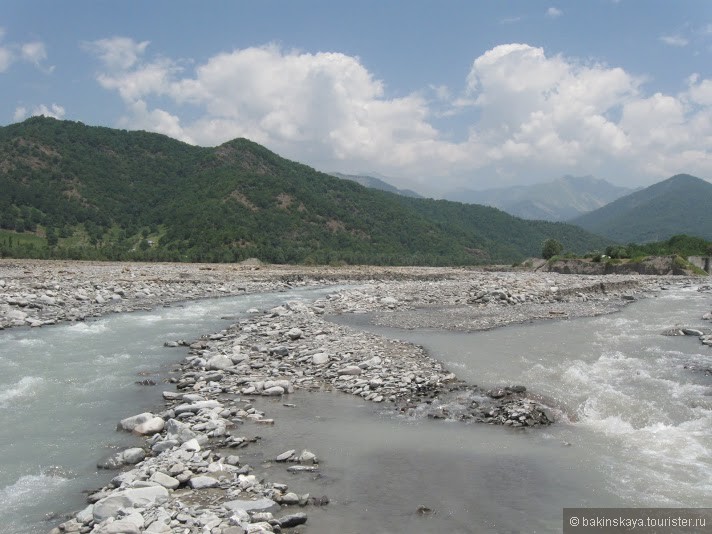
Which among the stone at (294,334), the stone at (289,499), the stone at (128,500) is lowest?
the stone at (289,499)

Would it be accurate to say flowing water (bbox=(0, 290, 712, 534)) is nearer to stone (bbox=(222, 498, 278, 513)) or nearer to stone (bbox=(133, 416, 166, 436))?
stone (bbox=(133, 416, 166, 436))

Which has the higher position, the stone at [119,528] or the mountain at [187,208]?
the mountain at [187,208]

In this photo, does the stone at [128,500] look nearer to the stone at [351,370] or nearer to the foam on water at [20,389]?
the foam on water at [20,389]

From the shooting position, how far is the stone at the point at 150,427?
9.89m

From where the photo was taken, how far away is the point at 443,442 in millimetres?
9469

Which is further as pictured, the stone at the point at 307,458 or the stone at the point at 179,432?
the stone at the point at 179,432

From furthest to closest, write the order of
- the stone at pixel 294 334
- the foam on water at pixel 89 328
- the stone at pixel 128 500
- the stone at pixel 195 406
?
the foam on water at pixel 89 328 < the stone at pixel 294 334 < the stone at pixel 195 406 < the stone at pixel 128 500

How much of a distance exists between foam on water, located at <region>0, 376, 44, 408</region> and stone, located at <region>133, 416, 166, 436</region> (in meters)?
4.01

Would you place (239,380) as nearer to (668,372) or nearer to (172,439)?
(172,439)

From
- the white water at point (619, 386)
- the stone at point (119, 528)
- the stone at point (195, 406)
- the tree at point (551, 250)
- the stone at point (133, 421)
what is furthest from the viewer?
the tree at point (551, 250)

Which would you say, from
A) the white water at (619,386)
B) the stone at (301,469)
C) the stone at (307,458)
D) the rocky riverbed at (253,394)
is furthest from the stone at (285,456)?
the white water at (619,386)

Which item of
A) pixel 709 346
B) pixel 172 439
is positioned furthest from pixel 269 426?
pixel 709 346

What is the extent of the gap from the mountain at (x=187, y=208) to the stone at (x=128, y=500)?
73526 millimetres

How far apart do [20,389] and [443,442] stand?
35.0 feet
